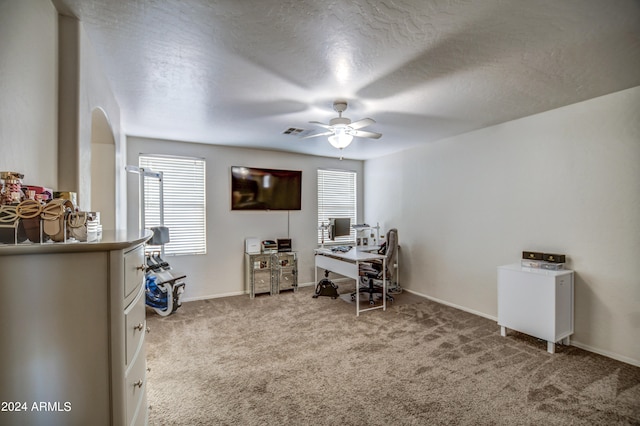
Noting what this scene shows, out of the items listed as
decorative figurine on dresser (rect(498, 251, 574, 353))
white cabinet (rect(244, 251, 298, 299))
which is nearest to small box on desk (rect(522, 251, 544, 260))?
decorative figurine on dresser (rect(498, 251, 574, 353))

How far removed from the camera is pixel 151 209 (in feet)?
15.3

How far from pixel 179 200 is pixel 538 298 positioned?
16.1 ft

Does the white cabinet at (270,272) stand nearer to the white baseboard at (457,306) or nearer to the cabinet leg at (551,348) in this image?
the white baseboard at (457,306)

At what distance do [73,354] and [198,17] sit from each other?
180 centimetres

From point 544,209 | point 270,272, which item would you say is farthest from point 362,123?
point 270,272

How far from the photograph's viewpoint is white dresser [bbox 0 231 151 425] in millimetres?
934

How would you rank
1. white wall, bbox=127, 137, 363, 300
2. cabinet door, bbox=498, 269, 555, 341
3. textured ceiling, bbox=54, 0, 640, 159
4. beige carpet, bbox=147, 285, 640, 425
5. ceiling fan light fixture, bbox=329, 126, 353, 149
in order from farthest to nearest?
white wall, bbox=127, 137, 363, 300, ceiling fan light fixture, bbox=329, 126, 353, 149, cabinet door, bbox=498, 269, 555, 341, beige carpet, bbox=147, 285, 640, 425, textured ceiling, bbox=54, 0, 640, 159

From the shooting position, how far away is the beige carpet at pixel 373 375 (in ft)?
7.07

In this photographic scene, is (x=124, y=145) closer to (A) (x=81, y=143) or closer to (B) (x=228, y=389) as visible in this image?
(A) (x=81, y=143)

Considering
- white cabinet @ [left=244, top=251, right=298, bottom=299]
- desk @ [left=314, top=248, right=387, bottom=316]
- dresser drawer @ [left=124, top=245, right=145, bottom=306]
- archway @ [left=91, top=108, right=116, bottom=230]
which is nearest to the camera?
dresser drawer @ [left=124, top=245, right=145, bottom=306]

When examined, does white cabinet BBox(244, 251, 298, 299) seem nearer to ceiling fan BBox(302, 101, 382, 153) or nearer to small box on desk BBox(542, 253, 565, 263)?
ceiling fan BBox(302, 101, 382, 153)

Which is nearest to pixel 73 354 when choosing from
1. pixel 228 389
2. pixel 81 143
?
pixel 81 143

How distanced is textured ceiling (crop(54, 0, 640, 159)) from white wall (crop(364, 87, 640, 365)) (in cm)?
37

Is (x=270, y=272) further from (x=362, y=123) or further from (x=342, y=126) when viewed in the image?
(x=362, y=123)
